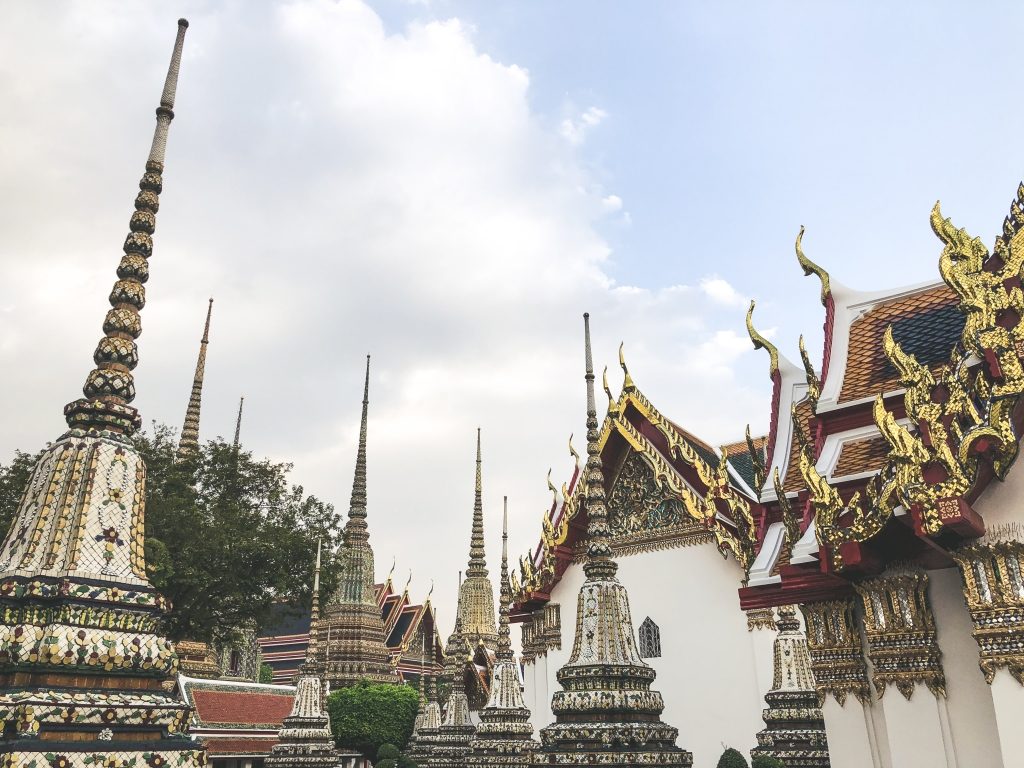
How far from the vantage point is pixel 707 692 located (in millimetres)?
14539

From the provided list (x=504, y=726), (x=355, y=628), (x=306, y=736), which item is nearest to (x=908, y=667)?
(x=504, y=726)

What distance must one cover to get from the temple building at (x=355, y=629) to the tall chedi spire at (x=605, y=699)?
2264 centimetres

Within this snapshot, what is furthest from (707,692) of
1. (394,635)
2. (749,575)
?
(394,635)

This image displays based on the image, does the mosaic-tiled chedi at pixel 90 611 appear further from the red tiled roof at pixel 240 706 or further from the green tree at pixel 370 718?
the green tree at pixel 370 718

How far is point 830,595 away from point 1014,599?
1338 mm

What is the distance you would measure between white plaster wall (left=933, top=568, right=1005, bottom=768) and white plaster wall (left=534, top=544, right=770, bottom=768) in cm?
1067

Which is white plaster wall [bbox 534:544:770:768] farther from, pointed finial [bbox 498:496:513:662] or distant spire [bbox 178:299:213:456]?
distant spire [bbox 178:299:213:456]

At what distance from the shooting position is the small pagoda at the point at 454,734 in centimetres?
1759

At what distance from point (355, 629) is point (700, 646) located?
1987cm

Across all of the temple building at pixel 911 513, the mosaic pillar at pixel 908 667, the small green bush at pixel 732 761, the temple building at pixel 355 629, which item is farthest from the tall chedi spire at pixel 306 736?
the temple building at pixel 355 629

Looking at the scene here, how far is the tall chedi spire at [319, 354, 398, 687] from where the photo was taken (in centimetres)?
3055

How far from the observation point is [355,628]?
103 ft

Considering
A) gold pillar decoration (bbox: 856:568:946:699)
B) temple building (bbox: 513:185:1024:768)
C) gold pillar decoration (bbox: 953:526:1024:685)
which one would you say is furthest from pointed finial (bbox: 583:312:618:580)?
gold pillar decoration (bbox: 953:526:1024:685)

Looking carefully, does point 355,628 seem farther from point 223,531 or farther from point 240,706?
point 223,531
